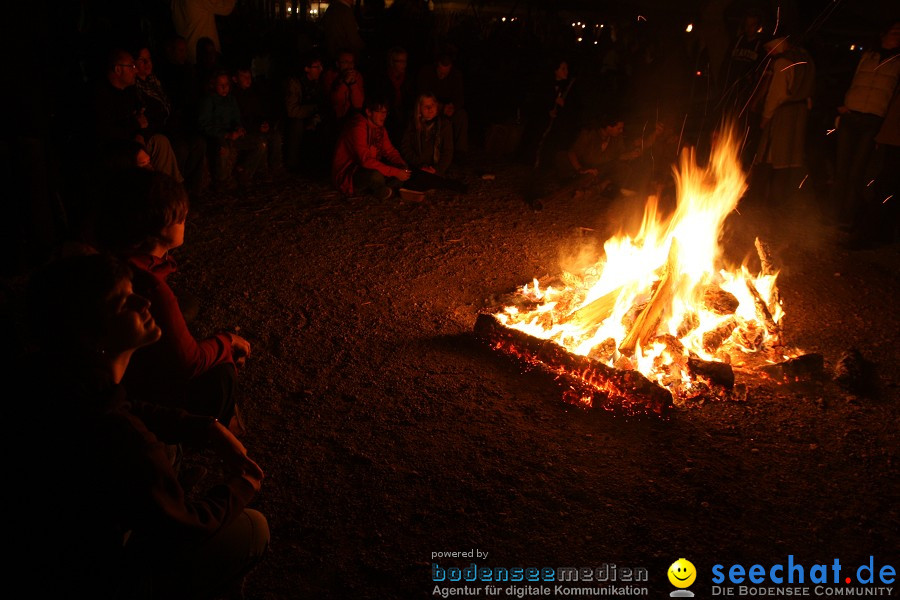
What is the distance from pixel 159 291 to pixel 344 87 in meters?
7.13

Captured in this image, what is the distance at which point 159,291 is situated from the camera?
108 inches

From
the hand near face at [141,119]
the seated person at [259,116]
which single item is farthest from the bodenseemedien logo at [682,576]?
the seated person at [259,116]

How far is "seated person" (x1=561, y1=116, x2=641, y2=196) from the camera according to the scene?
9172 mm

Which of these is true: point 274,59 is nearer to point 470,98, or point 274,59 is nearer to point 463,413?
point 470,98

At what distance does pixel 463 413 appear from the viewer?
13.3ft

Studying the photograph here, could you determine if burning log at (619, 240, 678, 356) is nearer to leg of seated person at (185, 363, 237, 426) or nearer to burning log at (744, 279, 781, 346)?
burning log at (744, 279, 781, 346)

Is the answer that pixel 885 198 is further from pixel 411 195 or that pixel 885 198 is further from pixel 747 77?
pixel 411 195

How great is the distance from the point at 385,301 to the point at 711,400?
2761 mm

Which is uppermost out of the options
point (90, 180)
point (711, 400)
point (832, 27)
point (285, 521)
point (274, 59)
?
point (832, 27)

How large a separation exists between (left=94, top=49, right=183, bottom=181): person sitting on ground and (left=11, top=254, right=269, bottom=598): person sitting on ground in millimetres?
4977

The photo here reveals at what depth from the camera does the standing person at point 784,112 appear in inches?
311

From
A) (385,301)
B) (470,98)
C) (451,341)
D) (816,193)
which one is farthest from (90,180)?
(816,193)

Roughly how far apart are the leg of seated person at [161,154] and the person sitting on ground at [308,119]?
2.42 m

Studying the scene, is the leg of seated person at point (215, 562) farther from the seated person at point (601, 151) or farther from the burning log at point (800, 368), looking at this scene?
the seated person at point (601, 151)
